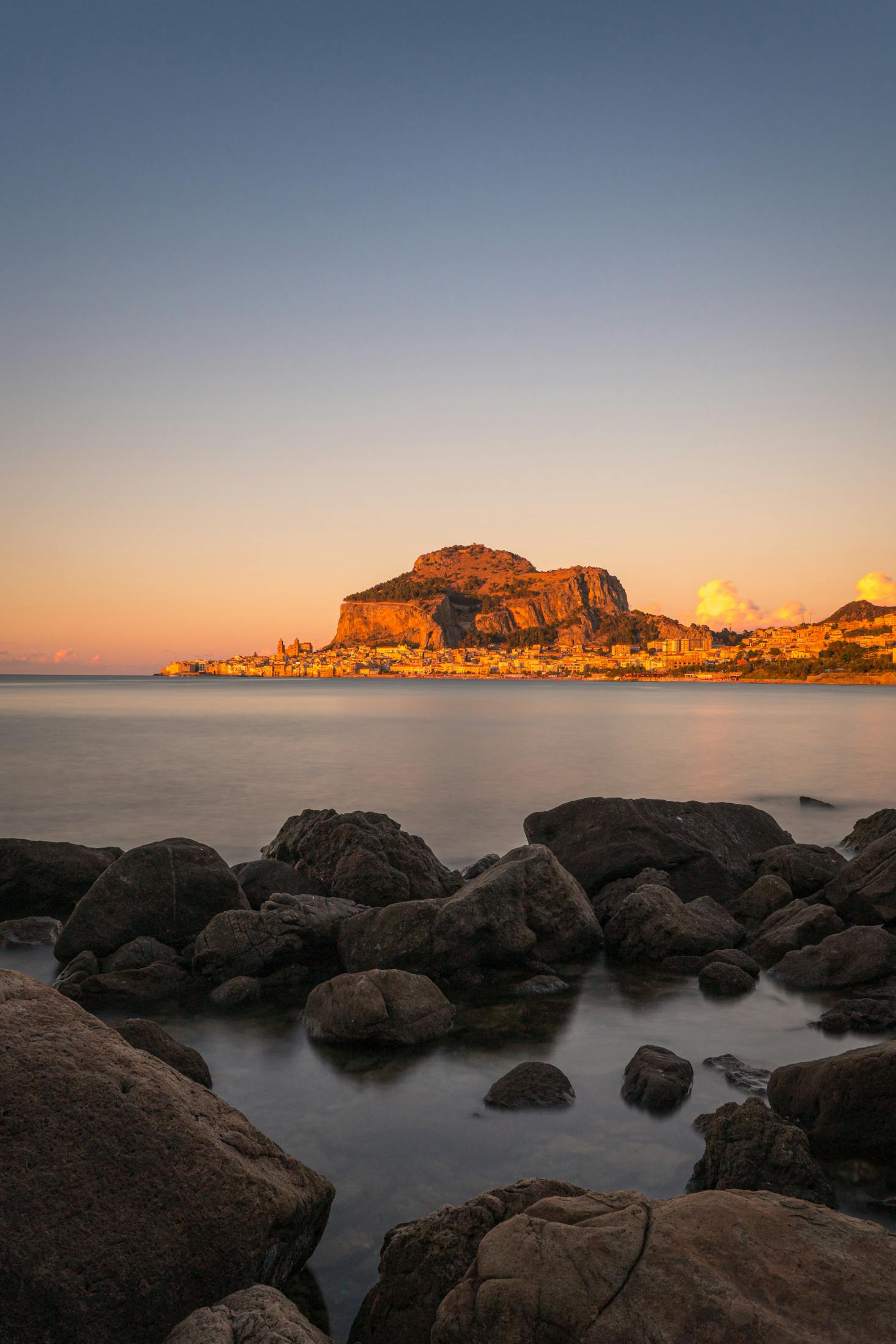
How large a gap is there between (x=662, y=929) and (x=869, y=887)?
8.30ft

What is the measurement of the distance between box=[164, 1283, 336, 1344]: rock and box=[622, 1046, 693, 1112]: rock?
326cm

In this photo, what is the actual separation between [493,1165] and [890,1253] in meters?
2.70

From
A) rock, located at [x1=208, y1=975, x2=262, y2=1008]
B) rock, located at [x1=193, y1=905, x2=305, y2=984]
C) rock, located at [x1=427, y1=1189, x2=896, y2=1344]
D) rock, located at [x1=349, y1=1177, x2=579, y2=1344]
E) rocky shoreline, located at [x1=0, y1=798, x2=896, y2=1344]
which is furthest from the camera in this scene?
rock, located at [x1=193, y1=905, x2=305, y2=984]

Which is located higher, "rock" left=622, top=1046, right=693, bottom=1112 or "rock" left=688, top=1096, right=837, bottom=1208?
"rock" left=688, top=1096, right=837, bottom=1208

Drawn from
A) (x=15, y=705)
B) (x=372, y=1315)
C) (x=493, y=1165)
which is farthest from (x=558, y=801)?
(x=15, y=705)

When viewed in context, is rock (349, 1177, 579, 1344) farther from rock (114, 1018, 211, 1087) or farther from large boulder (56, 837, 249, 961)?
large boulder (56, 837, 249, 961)

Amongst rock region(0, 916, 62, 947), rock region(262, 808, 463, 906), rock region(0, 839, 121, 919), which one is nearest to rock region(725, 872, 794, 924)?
rock region(262, 808, 463, 906)

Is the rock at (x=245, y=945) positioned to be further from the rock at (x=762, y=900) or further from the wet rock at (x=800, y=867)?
the wet rock at (x=800, y=867)

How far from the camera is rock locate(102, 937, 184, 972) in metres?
8.67

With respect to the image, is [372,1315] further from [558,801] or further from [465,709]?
[465,709]

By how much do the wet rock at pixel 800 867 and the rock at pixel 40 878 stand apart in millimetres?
8804

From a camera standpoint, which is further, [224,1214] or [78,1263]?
[224,1214]

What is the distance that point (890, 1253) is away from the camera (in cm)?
306

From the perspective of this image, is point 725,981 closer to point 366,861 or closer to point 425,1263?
point 366,861
